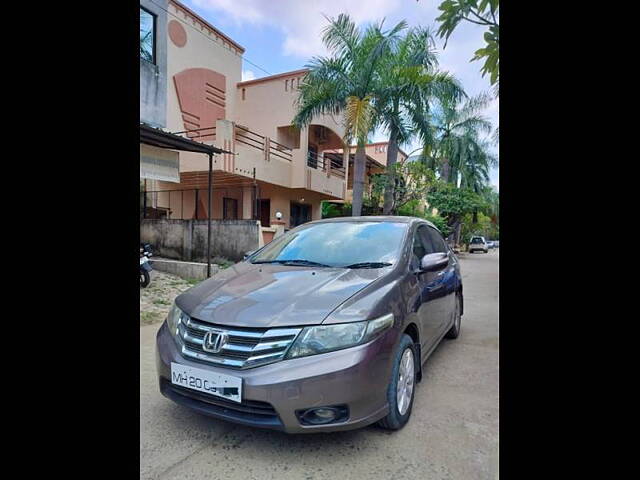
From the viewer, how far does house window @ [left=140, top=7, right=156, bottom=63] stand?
898cm

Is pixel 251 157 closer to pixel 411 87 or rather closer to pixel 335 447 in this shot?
pixel 411 87

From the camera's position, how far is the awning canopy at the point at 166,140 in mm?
6780

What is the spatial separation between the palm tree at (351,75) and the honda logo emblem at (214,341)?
914cm

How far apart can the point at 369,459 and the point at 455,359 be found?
6.82 ft

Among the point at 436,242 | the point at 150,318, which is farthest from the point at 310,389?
the point at 150,318

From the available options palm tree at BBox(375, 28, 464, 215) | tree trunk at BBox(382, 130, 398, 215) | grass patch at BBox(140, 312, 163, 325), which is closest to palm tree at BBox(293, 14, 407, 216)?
palm tree at BBox(375, 28, 464, 215)

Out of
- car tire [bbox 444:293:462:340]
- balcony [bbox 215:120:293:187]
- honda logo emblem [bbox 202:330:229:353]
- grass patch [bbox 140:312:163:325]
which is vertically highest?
A: balcony [bbox 215:120:293:187]

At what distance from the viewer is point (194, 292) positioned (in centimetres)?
284

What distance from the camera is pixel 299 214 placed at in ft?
55.2

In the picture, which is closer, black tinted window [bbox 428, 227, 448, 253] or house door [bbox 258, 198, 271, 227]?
black tinted window [bbox 428, 227, 448, 253]

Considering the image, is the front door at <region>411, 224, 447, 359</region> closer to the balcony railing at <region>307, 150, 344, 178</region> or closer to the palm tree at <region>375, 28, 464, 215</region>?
the palm tree at <region>375, 28, 464, 215</region>

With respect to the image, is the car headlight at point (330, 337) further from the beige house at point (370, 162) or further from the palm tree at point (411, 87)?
the beige house at point (370, 162)

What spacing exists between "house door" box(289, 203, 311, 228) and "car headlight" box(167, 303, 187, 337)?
13368 millimetres
